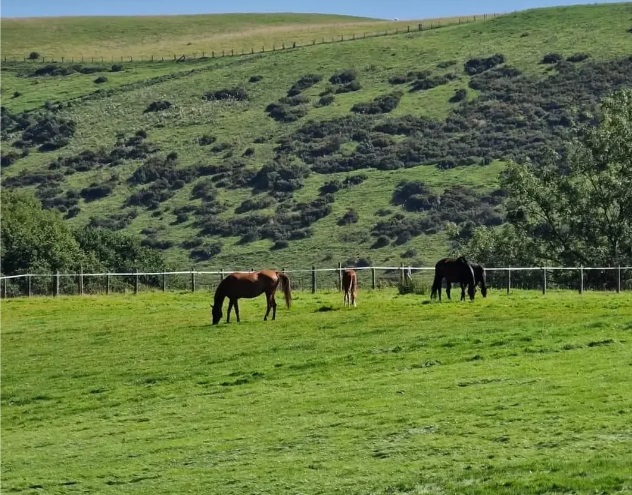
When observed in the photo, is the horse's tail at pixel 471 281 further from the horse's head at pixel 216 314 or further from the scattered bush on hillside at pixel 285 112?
the scattered bush on hillside at pixel 285 112

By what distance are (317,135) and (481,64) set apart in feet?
71.7

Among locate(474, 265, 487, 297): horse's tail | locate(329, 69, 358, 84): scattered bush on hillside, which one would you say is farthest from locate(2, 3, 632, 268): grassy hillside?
locate(474, 265, 487, 297): horse's tail

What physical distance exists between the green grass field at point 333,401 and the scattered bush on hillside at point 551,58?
296 ft

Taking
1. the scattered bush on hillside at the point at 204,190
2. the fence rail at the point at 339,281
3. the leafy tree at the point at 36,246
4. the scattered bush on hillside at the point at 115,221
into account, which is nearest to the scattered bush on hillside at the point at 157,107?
the scattered bush on hillside at the point at 204,190

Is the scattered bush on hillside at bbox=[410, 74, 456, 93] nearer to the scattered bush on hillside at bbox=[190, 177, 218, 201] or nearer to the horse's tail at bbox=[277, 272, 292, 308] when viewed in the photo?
the scattered bush on hillside at bbox=[190, 177, 218, 201]

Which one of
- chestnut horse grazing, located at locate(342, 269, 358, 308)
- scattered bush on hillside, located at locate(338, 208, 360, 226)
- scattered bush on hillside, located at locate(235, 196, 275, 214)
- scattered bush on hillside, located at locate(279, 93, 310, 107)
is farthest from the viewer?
scattered bush on hillside, located at locate(279, 93, 310, 107)

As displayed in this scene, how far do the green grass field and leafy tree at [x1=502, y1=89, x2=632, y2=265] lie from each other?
20.1 m

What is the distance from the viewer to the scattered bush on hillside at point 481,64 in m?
127

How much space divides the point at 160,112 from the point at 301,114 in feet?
48.6

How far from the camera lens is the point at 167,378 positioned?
1137 inches

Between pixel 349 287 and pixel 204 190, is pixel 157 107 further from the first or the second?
pixel 349 287

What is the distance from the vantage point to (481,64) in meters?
128

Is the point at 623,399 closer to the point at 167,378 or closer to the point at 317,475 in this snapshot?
the point at 317,475

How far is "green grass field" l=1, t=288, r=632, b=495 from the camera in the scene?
18.1 m
